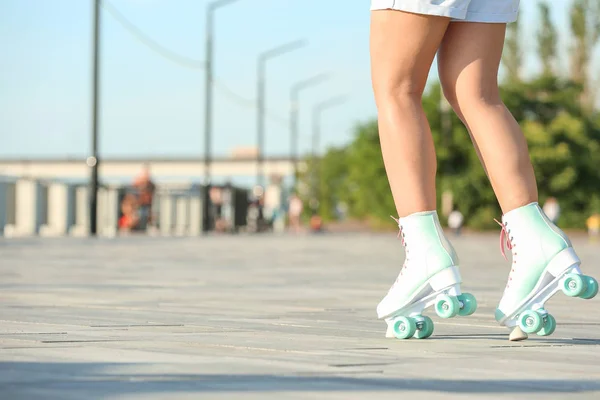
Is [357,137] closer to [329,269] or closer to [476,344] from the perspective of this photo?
[329,269]

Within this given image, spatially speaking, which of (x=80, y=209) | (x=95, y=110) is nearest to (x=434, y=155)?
(x=95, y=110)

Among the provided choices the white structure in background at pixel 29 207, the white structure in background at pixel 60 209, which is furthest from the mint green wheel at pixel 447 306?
the white structure in background at pixel 60 209

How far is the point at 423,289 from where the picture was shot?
5113mm

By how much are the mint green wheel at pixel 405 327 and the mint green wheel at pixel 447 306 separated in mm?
113

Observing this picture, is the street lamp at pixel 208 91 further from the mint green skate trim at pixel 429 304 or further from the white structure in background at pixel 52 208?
the mint green skate trim at pixel 429 304

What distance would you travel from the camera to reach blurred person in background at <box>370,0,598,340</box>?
5055 mm

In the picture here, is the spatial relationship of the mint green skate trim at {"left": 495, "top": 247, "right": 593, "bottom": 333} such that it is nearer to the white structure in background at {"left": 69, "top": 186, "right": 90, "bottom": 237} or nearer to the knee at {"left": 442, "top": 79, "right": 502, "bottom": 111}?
the knee at {"left": 442, "top": 79, "right": 502, "bottom": 111}

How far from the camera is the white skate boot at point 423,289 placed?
16.6 ft

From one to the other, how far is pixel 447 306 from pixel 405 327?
18 centimetres

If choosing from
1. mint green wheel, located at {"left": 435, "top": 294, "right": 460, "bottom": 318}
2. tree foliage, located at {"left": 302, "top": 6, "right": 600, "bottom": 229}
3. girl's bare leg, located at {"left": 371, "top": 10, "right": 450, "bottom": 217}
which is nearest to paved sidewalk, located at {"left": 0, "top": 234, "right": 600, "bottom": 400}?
mint green wheel, located at {"left": 435, "top": 294, "right": 460, "bottom": 318}

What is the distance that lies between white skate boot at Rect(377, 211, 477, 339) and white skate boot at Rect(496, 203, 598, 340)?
0.52 feet

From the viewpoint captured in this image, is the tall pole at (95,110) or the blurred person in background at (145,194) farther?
the blurred person in background at (145,194)

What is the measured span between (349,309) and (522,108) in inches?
2441

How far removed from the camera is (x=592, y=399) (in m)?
3.44
